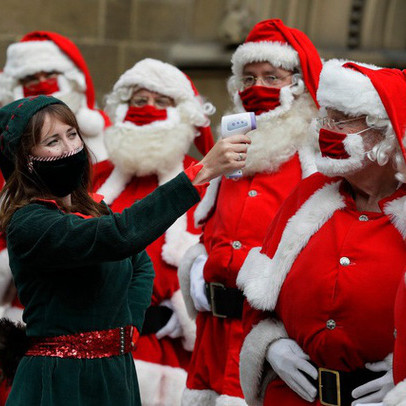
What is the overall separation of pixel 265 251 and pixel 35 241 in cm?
106

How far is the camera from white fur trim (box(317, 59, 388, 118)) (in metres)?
3.84

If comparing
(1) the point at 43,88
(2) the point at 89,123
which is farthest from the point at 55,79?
(2) the point at 89,123

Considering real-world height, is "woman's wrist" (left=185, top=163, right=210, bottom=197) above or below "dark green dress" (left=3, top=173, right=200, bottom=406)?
above

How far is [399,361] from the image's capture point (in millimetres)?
3117

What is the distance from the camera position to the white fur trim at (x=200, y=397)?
5141mm

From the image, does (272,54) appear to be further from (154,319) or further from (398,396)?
(398,396)

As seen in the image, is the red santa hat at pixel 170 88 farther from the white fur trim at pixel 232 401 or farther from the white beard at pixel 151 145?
the white fur trim at pixel 232 401

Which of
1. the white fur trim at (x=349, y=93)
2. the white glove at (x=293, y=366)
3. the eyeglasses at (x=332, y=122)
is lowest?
the white glove at (x=293, y=366)

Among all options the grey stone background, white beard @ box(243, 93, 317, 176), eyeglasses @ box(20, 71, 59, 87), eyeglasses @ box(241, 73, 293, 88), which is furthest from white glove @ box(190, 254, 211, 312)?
the grey stone background

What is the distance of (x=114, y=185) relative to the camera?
6105mm

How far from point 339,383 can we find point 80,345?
101cm

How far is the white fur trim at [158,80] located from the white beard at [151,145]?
120 millimetres

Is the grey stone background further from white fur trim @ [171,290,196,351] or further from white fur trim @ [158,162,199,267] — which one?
white fur trim @ [171,290,196,351]

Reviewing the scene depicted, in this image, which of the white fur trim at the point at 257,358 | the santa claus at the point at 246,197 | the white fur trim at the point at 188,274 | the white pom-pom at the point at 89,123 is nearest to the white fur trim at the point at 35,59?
the white pom-pom at the point at 89,123
